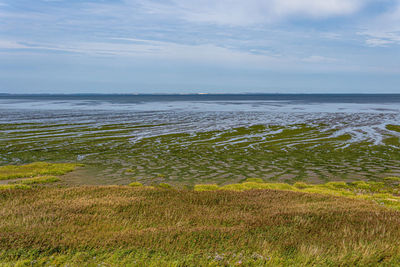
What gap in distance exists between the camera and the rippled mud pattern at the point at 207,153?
2158 centimetres

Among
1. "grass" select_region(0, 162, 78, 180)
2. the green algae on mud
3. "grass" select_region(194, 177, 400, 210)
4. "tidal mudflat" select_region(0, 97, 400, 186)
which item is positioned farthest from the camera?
the green algae on mud

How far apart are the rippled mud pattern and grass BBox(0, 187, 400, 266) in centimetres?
881

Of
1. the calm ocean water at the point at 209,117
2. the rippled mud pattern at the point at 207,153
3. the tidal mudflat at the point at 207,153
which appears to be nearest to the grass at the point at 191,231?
the tidal mudflat at the point at 207,153

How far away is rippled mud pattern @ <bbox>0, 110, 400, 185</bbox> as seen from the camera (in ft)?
70.8

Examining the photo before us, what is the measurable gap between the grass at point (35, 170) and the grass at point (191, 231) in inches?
359

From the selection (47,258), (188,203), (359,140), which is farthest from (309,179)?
(359,140)

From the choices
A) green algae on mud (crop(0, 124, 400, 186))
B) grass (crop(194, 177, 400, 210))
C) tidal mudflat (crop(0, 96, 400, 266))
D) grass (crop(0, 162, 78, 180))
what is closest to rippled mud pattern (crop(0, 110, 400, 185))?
green algae on mud (crop(0, 124, 400, 186))

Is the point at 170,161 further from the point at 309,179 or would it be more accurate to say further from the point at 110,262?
the point at 110,262

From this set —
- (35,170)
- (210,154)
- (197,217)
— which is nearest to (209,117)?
(210,154)

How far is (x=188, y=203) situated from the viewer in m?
10.9

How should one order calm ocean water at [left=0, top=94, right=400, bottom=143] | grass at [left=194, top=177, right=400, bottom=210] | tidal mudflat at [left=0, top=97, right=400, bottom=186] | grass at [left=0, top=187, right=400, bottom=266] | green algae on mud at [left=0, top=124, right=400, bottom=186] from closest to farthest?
1. grass at [left=0, top=187, right=400, bottom=266]
2. grass at [left=194, top=177, right=400, bottom=210]
3. tidal mudflat at [left=0, top=97, right=400, bottom=186]
4. green algae on mud at [left=0, top=124, right=400, bottom=186]
5. calm ocean water at [left=0, top=94, right=400, bottom=143]

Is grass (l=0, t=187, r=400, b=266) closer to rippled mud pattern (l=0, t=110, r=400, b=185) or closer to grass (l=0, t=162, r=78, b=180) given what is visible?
rippled mud pattern (l=0, t=110, r=400, b=185)

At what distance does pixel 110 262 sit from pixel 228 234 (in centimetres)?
275

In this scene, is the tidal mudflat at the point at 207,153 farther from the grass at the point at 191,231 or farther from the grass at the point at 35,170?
the grass at the point at 191,231
